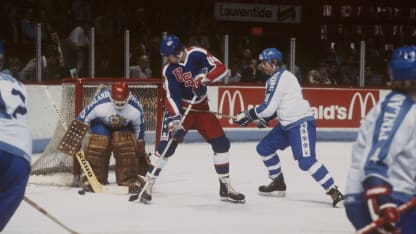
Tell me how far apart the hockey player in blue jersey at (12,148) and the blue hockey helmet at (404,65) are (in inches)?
63.2

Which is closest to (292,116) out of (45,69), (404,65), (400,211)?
(404,65)

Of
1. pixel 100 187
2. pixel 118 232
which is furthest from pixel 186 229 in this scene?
pixel 100 187

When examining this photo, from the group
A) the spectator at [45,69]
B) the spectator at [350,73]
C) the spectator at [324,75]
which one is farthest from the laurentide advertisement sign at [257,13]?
the spectator at [45,69]

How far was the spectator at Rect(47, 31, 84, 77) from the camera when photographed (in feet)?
39.8

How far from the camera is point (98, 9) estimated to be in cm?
1495

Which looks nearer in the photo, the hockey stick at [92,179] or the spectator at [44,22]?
the hockey stick at [92,179]

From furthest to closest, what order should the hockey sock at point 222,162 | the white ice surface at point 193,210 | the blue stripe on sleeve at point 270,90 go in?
the hockey sock at point 222,162
the blue stripe on sleeve at point 270,90
the white ice surface at point 193,210

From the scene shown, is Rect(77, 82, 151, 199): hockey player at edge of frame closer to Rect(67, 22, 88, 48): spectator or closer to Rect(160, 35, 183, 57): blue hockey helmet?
Rect(160, 35, 183, 57): blue hockey helmet

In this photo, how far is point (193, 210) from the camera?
7.04m

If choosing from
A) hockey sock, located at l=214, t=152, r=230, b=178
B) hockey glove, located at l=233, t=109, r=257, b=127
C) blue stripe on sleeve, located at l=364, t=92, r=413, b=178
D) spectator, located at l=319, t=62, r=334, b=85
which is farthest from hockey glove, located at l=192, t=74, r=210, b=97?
spectator, located at l=319, t=62, r=334, b=85

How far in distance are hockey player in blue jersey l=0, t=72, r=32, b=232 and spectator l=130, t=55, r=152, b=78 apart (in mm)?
8744

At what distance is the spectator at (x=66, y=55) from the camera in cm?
1214

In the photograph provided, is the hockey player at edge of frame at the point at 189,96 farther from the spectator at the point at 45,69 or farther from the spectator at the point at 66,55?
the spectator at the point at 66,55

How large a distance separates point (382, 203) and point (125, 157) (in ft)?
17.0
